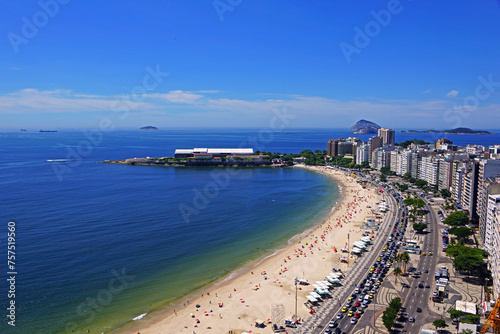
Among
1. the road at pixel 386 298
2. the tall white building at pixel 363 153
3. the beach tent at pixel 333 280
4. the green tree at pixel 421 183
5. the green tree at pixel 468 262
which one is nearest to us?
the road at pixel 386 298

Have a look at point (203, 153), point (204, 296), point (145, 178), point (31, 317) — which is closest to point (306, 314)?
point (204, 296)

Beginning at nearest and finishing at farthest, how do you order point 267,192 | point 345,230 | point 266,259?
point 266,259, point 345,230, point 267,192

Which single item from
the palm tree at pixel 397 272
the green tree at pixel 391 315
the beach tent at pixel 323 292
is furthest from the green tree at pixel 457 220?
the beach tent at pixel 323 292

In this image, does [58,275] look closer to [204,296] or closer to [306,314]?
[204,296]

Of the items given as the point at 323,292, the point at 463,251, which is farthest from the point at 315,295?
the point at 463,251

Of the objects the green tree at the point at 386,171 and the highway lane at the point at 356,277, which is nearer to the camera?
the highway lane at the point at 356,277

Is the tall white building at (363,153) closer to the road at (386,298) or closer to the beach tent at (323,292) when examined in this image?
the road at (386,298)
